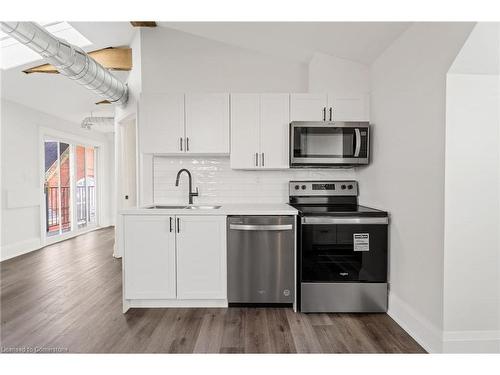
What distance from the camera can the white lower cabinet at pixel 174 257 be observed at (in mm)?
2689

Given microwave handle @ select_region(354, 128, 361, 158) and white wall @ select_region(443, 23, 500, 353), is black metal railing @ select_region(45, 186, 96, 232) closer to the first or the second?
microwave handle @ select_region(354, 128, 361, 158)

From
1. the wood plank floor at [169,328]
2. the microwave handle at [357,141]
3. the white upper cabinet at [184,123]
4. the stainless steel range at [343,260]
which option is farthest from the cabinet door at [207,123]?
the wood plank floor at [169,328]

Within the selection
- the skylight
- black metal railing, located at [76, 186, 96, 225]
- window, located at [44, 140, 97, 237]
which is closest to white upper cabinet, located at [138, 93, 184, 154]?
the skylight

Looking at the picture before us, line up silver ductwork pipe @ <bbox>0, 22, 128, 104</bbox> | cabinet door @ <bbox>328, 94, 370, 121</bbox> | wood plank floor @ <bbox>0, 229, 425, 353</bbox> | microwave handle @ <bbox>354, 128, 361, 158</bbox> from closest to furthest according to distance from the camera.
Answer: wood plank floor @ <bbox>0, 229, 425, 353</bbox>
silver ductwork pipe @ <bbox>0, 22, 128, 104</bbox>
microwave handle @ <bbox>354, 128, 361, 158</bbox>
cabinet door @ <bbox>328, 94, 370, 121</bbox>

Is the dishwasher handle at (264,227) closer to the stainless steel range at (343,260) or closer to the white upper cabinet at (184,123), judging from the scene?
the stainless steel range at (343,260)

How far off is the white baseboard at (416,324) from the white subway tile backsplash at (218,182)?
152 cm

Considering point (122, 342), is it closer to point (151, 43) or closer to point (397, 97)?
point (397, 97)

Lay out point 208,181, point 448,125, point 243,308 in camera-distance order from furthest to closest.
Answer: point 208,181 → point 243,308 → point 448,125

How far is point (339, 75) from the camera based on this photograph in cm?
318

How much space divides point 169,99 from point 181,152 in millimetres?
570

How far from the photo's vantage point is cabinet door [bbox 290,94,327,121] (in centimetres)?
308

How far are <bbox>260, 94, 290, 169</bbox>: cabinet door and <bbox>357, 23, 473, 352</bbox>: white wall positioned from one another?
92 cm
